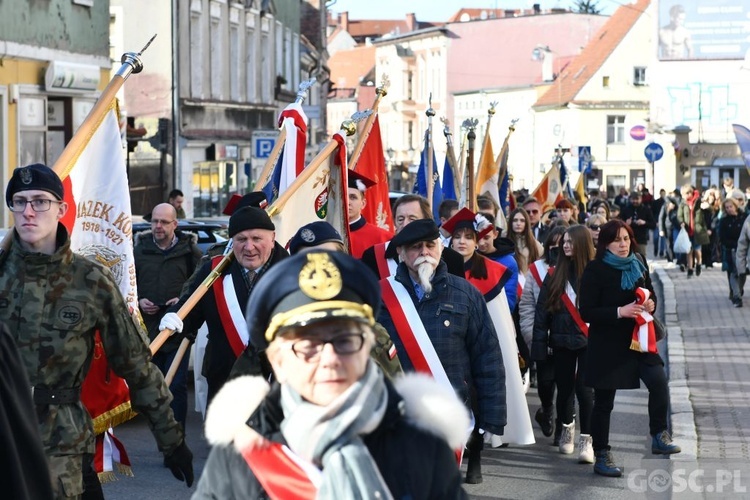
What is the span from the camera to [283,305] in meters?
3.12

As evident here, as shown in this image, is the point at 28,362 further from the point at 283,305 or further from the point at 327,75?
the point at 327,75

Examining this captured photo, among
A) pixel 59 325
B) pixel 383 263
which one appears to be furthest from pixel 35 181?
pixel 383 263

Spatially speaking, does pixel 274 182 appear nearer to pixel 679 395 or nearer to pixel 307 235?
pixel 307 235

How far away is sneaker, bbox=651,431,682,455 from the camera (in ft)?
32.7

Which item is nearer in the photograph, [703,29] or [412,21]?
[703,29]

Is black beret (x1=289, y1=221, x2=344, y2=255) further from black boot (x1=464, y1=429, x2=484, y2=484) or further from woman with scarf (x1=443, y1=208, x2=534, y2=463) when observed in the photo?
black boot (x1=464, y1=429, x2=484, y2=484)

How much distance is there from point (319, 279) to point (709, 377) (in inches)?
442

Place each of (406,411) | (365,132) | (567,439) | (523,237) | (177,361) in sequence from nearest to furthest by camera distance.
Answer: (406,411) < (177,361) < (567,439) < (365,132) < (523,237)

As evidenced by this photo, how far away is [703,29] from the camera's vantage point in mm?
62875

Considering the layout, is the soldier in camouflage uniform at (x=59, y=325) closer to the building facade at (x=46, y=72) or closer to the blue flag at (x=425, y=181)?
the blue flag at (x=425, y=181)

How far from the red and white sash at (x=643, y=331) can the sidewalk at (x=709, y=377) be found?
34.6 inches

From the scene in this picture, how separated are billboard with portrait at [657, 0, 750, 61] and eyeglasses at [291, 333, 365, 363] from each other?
61.1 metres

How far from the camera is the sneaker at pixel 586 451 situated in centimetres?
1001

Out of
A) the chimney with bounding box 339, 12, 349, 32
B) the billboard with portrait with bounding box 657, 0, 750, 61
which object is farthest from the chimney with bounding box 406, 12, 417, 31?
the billboard with portrait with bounding box 657, 0, 750, 61
